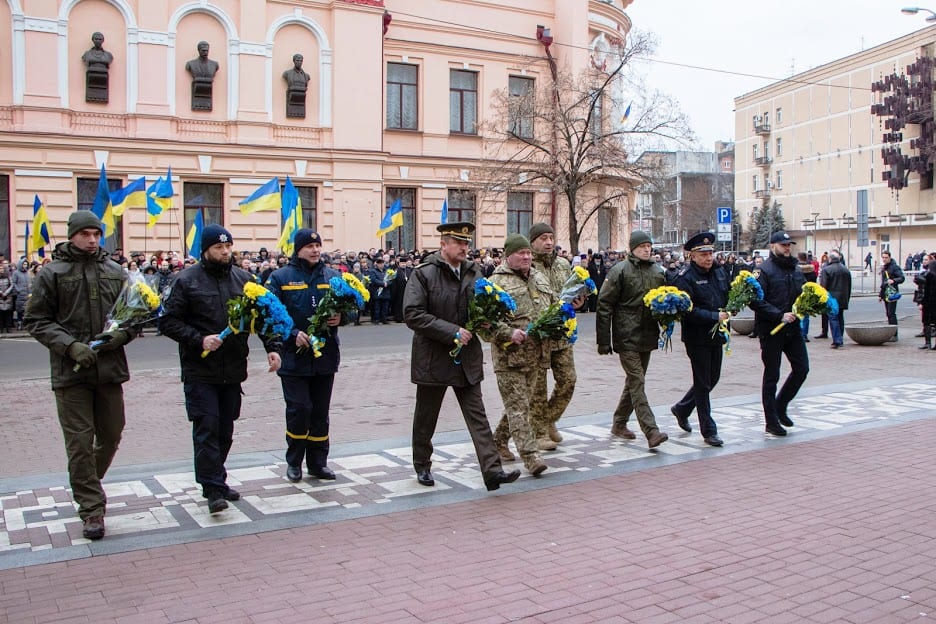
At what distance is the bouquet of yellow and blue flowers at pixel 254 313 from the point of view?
262 inches

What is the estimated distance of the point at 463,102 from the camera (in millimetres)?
34188

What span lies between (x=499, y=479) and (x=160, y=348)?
13.0m

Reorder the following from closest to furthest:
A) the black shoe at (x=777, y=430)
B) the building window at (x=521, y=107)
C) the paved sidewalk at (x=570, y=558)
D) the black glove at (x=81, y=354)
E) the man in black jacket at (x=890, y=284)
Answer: the paved sidewalk at (x=570, y=558)
the black glove at (x=81, y=354)
the black shoe at (x=777, y=430)
the man in black jacket at (x=890, y=284)
the building window at (x=521, y=107)

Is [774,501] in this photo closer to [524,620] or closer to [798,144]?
[524,620]

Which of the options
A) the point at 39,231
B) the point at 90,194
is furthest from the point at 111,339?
the point at 90,194

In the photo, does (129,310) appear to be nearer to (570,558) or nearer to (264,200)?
(570,558)

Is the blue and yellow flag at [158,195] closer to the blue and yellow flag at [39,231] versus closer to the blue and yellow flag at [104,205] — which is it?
the blue and yellow flag at [104,205]

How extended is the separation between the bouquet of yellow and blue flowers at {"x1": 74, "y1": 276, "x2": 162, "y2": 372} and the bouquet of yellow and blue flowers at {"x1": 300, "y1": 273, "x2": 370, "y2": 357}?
52.2 inches

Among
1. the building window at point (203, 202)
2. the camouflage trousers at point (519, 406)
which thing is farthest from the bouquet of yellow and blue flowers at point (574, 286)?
the building window at point (203, 202)

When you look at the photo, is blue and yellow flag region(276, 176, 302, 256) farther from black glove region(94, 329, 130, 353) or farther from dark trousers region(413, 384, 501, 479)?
black glove region(94, 329, 130, 353)

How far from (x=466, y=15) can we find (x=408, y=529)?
97.7 feet

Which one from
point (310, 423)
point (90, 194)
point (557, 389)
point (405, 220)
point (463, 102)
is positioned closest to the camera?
point (310, 423)

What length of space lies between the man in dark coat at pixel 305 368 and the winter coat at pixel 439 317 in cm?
68

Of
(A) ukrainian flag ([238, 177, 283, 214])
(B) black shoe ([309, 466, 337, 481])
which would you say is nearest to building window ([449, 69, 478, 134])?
(A) ukrainian flag ([238, 177, 283, 214])
